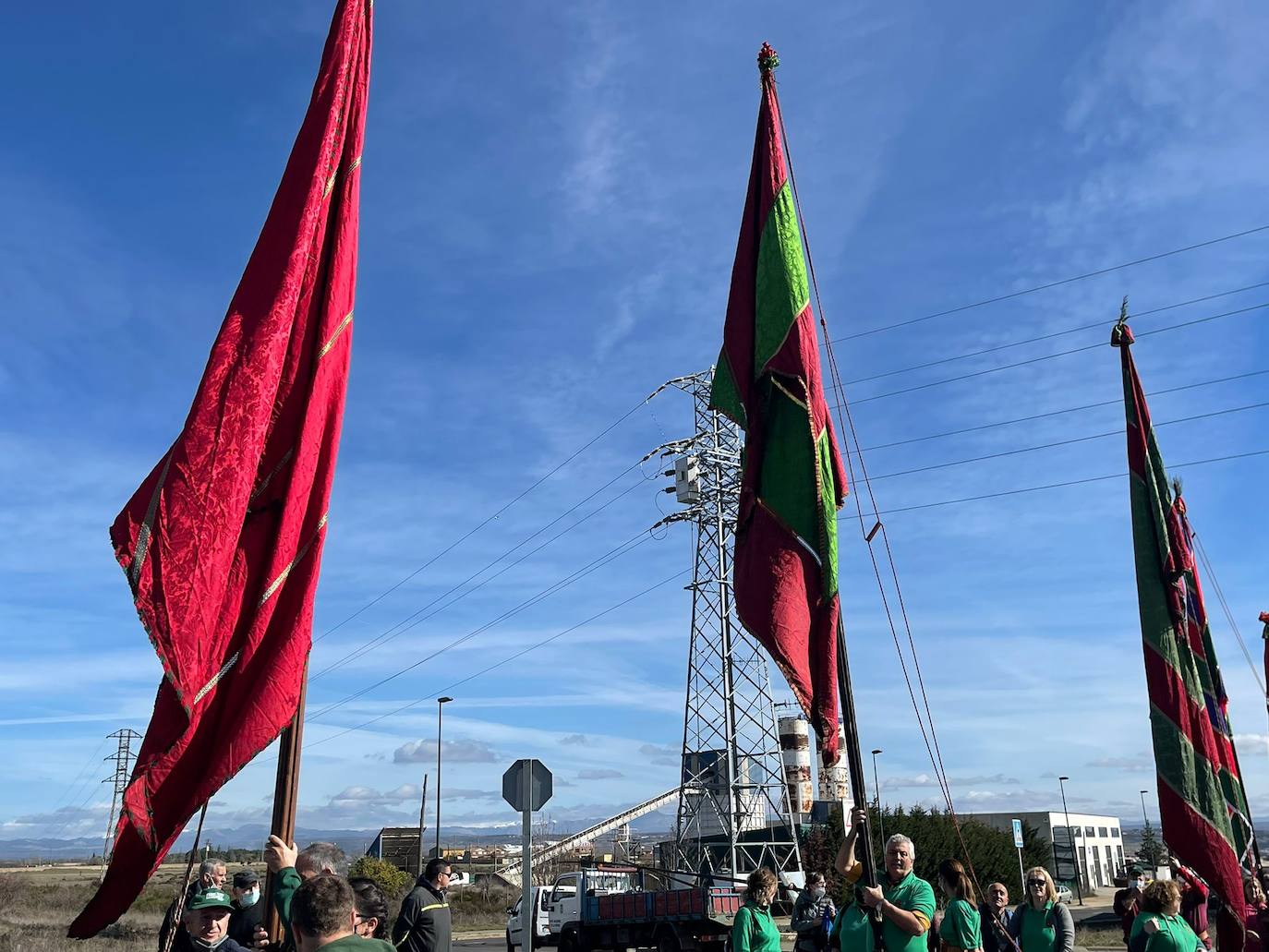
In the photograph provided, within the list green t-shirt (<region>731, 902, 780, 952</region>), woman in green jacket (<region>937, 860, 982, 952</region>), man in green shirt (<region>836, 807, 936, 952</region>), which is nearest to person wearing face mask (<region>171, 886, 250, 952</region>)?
man in green shirt (<region>836, 807, 936, 952</region>)

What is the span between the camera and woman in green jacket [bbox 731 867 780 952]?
7.90 metres

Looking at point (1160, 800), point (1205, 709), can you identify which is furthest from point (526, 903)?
point (1205, 709)

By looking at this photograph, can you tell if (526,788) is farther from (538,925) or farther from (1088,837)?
(1088,837)

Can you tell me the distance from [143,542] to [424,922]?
3713mm

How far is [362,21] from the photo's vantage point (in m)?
5.91

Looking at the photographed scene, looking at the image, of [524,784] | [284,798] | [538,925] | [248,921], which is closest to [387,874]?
[538,925]

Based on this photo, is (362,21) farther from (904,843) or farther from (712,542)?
(712,542)

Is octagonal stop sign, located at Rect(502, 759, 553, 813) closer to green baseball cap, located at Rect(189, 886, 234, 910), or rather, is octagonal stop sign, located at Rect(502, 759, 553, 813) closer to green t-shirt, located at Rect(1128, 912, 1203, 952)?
green baseball cap, located at Rect(189, 886, 234, 910)

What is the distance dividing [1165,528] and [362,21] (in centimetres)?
950

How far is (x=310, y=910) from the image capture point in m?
3.39

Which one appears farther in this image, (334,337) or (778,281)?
(778,281)

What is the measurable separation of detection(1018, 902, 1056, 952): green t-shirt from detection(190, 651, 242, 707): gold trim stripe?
23.3 ft

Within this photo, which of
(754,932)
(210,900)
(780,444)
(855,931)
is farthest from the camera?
(754,932)

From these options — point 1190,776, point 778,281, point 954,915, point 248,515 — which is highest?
point 778,281
